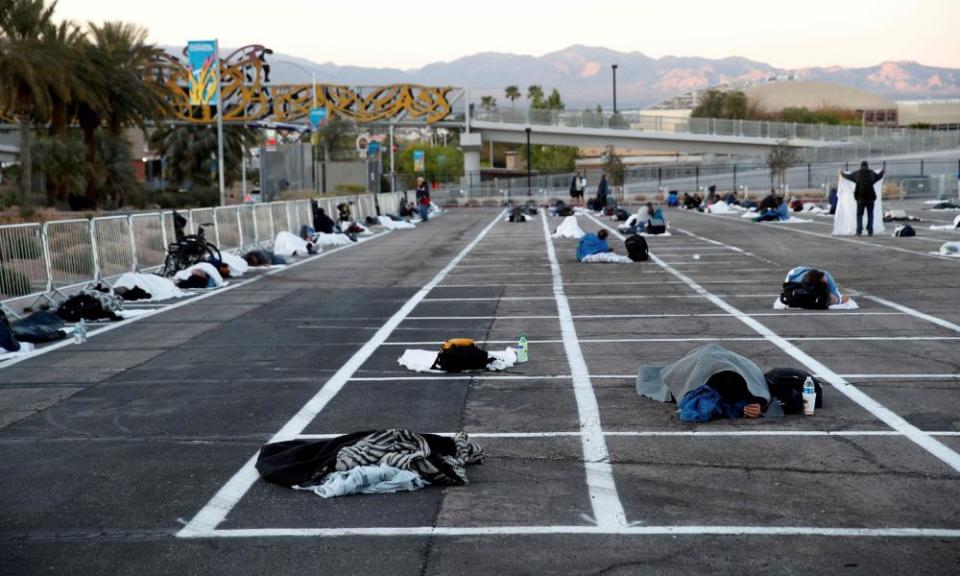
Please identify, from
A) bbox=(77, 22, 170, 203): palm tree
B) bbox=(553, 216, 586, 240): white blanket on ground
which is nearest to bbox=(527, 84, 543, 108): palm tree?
bbox=(77, 22, 170, 203): palm tree

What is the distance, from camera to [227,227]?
94.8 feet

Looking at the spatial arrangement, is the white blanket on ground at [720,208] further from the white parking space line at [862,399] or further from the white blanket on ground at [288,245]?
the white parking space line at [862,399]

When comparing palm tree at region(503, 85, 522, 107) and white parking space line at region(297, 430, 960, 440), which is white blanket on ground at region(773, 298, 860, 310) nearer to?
white parking space line at region(297, 430, 960, 440)

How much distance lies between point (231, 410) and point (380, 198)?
1647 inches

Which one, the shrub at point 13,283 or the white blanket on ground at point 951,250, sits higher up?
the shrub at point 13,283

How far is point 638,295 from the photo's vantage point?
19.6m

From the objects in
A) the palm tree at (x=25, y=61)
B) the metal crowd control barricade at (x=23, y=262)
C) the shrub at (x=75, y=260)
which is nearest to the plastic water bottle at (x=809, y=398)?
the metal crowd control barricade at (x=23, y=262)

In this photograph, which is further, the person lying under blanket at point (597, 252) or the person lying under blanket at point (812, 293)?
the person lying under blanket at point (597, 252)

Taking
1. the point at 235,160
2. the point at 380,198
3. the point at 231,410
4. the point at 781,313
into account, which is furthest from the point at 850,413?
the point at 235,160

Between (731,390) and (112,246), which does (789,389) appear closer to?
(731,390)

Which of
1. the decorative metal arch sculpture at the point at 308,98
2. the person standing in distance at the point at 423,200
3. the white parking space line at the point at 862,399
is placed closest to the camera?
the white parking space line at the point at 862,399

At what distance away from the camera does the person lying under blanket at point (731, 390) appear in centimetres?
970

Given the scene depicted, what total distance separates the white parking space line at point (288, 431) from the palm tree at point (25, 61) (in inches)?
1238

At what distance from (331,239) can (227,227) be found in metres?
6.24
